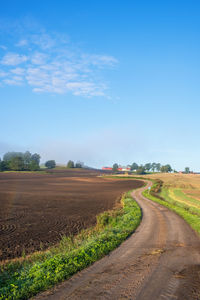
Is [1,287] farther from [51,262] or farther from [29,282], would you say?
[51,262]

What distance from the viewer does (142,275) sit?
9.17m

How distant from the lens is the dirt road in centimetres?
765

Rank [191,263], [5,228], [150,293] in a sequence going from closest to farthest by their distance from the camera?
[150,293] → [191,263] → [5,228]

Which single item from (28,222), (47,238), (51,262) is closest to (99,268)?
(51,262)

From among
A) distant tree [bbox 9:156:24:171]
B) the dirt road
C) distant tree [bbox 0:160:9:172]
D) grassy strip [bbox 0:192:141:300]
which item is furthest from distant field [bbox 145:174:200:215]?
distant tree [bbox 0:160:9:172]

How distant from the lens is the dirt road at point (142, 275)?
7648 millimetres

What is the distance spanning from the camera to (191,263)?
10930mm

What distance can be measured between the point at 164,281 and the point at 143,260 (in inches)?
98.2

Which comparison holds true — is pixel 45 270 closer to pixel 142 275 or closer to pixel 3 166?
pixel 142 275

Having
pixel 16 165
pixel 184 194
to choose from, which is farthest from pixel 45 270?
pixel 16 165

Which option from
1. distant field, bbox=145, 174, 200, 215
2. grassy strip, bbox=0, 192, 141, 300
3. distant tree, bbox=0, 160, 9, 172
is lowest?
distant field, bbox=145, 174, 200, 215

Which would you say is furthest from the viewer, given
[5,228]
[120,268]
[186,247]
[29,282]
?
[5,228]

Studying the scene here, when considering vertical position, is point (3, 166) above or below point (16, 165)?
below

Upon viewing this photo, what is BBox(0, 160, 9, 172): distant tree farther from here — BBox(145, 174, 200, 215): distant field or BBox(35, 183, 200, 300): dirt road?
BBox(35, 183, 200, 300): dirt road
